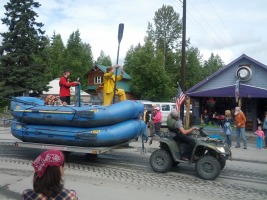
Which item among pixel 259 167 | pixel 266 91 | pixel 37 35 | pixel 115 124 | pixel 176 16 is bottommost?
pixel 259 167

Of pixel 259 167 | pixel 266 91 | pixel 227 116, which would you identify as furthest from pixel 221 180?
pixel 266 91

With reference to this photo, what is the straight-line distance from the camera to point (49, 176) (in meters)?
2.55

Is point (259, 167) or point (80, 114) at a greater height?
point (80, 114)

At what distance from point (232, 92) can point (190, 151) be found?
15.8 m

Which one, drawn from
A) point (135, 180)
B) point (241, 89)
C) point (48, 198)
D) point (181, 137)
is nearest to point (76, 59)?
point (241, 89)

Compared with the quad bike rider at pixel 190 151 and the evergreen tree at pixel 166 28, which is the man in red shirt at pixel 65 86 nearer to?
the quad bike rider at pixel 190 151

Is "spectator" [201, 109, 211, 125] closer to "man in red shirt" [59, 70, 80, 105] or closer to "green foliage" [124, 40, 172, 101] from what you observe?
"green foliage" [124, 40, 172, 101]

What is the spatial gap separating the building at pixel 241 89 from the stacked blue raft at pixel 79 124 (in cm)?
1404

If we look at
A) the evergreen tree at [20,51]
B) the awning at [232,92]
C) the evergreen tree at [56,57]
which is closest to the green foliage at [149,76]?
the evergreen tree at [20,51]

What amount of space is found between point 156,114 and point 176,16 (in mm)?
45114

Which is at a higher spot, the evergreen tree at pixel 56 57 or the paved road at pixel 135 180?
the evergreen tree at pixel 56 57

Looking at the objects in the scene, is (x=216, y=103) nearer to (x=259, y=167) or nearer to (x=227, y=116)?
(x=227, y=116)

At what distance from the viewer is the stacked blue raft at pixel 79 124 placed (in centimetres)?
854

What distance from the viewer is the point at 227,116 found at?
14586 mm
